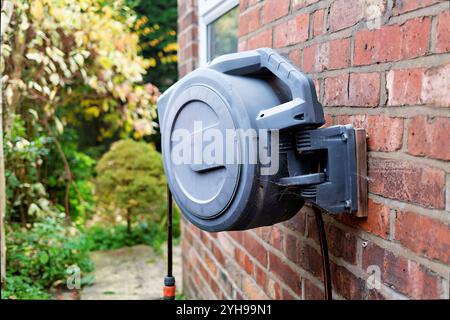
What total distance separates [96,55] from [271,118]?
117 inches

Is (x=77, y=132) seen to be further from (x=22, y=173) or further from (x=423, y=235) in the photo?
(x=423, y=235)

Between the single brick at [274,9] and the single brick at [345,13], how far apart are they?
25 cm

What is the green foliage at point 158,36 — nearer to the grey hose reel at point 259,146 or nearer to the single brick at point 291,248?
the single brick at point 291,248

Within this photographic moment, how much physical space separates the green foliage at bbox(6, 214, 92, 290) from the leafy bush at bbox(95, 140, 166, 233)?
145cm

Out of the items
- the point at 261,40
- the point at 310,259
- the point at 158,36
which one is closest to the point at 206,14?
the point at 261,40

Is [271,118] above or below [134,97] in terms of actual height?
below

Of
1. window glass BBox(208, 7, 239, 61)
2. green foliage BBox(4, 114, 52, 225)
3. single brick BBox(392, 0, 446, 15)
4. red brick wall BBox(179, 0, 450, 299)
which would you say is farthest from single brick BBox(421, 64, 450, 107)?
green foliage BBox(4, 114, 52, 225)

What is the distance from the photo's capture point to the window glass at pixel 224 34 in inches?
79.3

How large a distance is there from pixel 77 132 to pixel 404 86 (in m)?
4.53

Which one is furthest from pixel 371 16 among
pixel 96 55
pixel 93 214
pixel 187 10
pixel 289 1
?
pixel 93 214

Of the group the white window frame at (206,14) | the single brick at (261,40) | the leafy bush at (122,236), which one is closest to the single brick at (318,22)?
the single brick at (261,40)

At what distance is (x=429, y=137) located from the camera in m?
0.88
